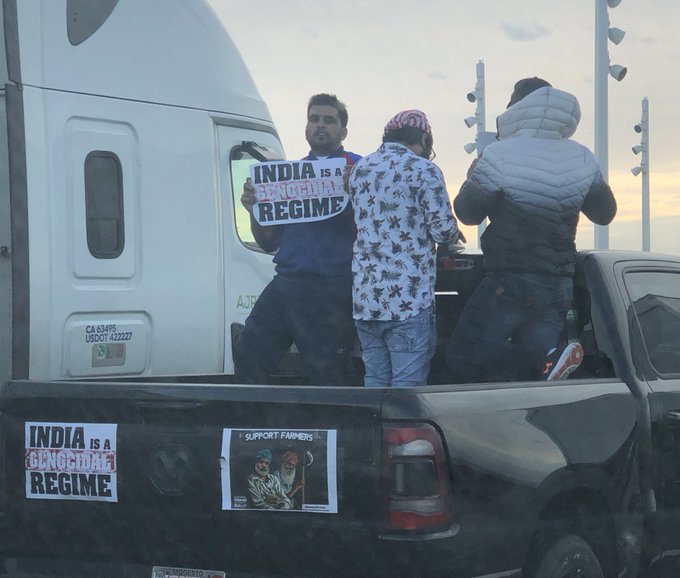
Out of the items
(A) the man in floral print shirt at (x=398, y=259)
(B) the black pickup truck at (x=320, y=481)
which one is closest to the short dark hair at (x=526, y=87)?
(A) the man in floral print shirt at (x=398, y=259)

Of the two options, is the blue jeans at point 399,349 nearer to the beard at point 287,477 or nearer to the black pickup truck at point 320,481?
the black pickup truck at point 320,481

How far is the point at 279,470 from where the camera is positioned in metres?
3.68

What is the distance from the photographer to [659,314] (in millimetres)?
5184

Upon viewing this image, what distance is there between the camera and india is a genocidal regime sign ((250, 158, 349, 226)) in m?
5.68

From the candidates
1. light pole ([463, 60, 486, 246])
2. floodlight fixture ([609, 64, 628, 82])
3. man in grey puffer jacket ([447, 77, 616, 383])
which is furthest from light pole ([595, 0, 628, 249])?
light pole ([463, 60, 486, 246])

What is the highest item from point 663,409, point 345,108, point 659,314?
point 345,108

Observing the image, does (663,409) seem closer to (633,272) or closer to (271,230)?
(633,272)

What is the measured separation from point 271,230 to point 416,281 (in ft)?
3.21

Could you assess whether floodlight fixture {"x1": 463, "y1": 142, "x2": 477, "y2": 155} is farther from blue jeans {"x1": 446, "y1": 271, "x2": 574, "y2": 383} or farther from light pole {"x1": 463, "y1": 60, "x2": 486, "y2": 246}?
blue jeans {"x1": 446, "y1": 271, "x2": 574, "y2": 383}

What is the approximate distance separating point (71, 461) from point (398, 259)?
177cm

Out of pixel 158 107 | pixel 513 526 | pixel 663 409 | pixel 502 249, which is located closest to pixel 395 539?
pixel 513 526

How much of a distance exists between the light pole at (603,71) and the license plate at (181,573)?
1174 cm

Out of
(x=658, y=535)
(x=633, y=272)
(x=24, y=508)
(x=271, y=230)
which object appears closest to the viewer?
(x=24, y=508)

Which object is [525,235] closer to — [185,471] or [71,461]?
[185,471]
